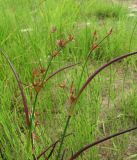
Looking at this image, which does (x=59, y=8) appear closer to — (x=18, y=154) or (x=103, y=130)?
(x=103, y=130)

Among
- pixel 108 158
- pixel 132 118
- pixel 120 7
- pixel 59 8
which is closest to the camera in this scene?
pixel 108 158

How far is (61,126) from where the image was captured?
1.35 meters

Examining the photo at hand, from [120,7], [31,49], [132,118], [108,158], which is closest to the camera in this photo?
[108,158]

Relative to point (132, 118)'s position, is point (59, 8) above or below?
above

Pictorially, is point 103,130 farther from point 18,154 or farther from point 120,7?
point 120,7

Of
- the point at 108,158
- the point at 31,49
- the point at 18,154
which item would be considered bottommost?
the point at 108,158

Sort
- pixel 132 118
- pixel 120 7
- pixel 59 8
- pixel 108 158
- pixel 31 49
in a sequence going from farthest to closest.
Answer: pixel 120 7 → pixel 59 8 → pixel 31 49 → pixel 132 118 → pixel 108 158

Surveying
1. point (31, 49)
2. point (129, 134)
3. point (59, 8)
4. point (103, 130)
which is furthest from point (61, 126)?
point (59, 8)

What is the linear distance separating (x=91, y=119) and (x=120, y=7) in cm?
221

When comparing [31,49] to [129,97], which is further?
[31,49]

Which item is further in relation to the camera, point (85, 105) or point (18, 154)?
point (85, 105)

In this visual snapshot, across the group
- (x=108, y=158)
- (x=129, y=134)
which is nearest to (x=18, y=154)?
(x=108, y=158)

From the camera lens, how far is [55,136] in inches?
52.4

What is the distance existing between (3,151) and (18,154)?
86 mm
